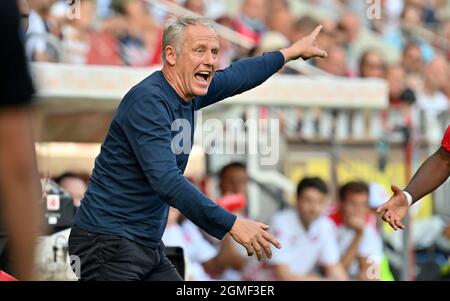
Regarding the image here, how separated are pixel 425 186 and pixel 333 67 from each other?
7.10m

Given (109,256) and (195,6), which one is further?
(195,6)

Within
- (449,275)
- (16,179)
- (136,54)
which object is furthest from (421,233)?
(16,179)

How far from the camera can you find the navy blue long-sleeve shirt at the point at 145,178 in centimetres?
499

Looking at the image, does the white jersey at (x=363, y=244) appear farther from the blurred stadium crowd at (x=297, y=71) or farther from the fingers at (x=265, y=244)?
the fingers at (x=265, y=244)

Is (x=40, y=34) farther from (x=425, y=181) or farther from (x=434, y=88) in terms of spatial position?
(x=434, y=88)

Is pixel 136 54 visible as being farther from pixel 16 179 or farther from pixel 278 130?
pixel 16 179

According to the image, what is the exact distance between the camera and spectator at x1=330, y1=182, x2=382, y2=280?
9.64 metres

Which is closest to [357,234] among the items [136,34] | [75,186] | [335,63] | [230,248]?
[230,248]

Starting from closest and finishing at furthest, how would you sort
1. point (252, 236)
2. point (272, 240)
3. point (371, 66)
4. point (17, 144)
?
point (17, 144), point (272, 240), point (252, 236), point (371, 66)

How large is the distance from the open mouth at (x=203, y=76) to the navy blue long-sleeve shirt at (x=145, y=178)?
0.36 feet

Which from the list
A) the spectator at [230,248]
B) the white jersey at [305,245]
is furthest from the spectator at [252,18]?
the white jersey at [305,245]

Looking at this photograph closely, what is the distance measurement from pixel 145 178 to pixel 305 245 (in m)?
4.35

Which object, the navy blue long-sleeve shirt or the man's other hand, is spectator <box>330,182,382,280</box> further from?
the man's other hand

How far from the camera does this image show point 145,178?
5195 mm
